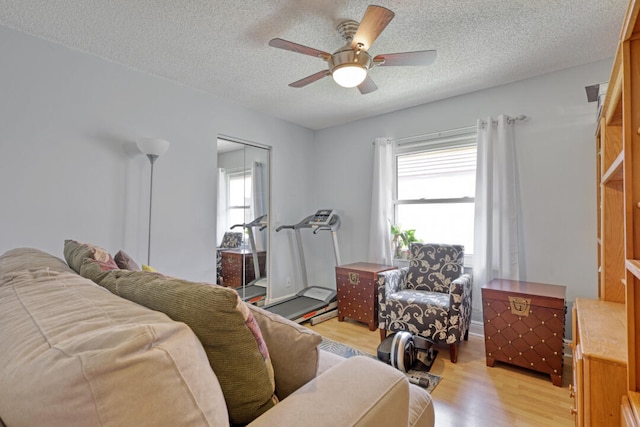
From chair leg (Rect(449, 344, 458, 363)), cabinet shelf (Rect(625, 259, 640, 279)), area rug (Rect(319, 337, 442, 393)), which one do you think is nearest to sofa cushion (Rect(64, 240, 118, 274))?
area rug (Rect(319, 337, 442, 393))

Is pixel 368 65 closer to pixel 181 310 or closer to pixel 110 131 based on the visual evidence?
pixel 181 310

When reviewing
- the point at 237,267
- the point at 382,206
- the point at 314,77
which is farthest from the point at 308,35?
the point at 237,267

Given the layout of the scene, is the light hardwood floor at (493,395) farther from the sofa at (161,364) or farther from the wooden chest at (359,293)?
the sofa at (161,364)

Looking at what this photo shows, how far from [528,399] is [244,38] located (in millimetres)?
3064

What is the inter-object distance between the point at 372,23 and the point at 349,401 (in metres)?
1.77

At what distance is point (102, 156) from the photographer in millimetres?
2523

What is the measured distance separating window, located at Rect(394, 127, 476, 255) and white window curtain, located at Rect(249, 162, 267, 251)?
164 cm

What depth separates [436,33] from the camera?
2.16m

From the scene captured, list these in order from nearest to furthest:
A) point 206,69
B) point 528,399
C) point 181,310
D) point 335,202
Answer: point 181,310
point 528,399
point 206,69
point 335,202

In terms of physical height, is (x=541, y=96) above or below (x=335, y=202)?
above

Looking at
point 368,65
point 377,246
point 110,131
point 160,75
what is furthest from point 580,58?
point 110,131

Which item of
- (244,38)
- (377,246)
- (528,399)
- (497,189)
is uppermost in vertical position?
(244,38)

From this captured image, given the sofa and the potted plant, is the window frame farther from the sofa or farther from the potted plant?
the sofa

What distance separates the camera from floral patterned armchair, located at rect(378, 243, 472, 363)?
2.43 meters
